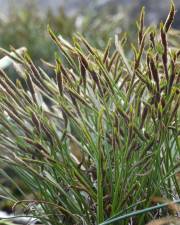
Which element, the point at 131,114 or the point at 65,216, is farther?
the point at 65,216

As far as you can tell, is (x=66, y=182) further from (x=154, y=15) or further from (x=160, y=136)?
(x=154, y=15)

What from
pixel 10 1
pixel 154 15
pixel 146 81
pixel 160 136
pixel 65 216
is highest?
pixel 10 1

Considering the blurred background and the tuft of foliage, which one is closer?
the tuft of foliage

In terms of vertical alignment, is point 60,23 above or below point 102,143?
above

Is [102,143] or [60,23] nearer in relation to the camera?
[102,143]

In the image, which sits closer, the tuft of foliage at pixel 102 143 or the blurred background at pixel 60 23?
the tuft of foliage at pixel 102 143

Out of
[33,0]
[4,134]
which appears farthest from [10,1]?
[4,134]

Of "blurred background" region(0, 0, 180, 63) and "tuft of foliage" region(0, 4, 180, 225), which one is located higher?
"blurred background" region(0, 0, 180, 63)

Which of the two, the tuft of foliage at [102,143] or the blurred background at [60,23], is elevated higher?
the blurred background at [60,23]
